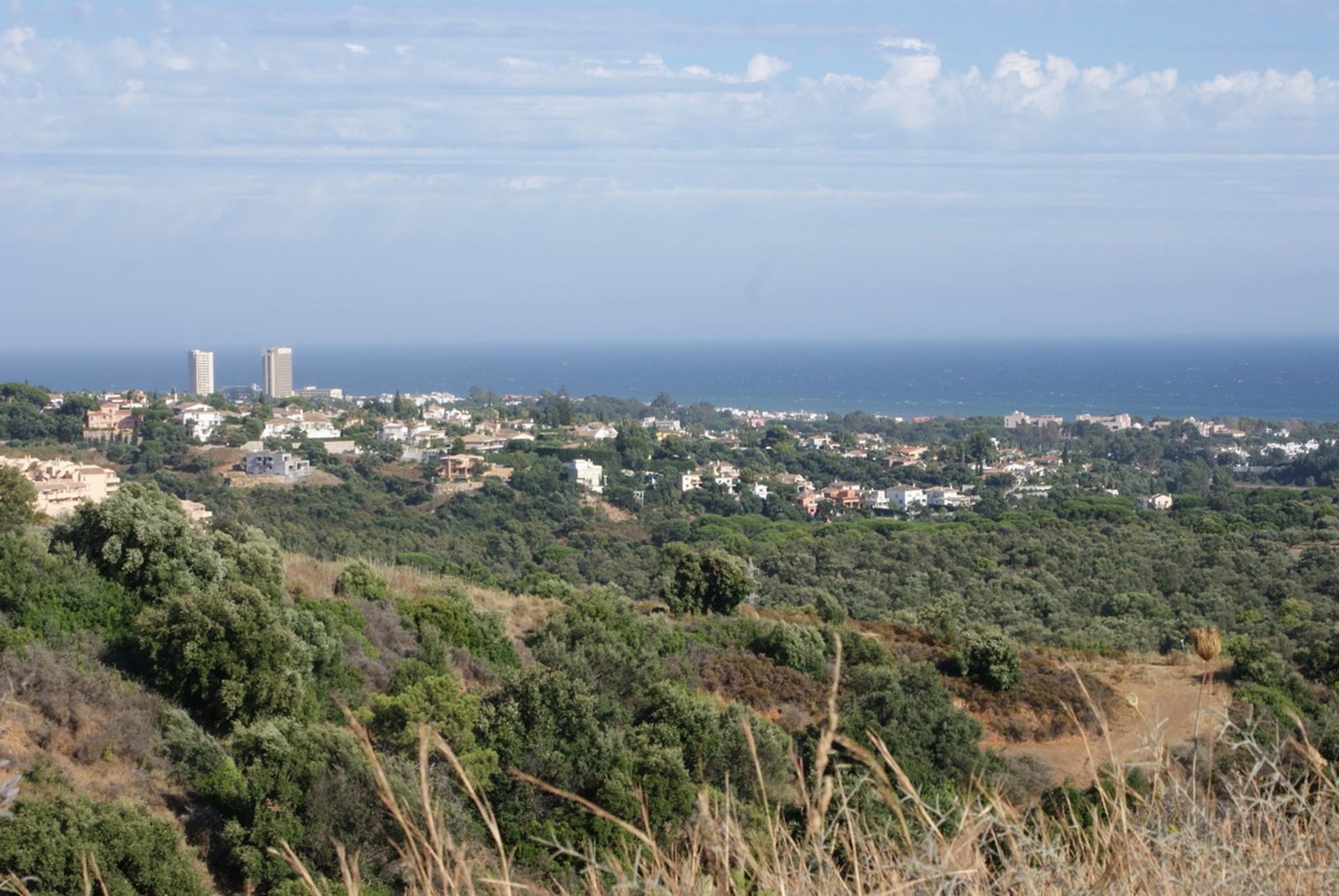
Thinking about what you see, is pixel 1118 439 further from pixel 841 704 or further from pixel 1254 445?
pixel 841 704

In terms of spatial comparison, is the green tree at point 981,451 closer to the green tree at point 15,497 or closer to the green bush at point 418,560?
the green bush at point 418,560

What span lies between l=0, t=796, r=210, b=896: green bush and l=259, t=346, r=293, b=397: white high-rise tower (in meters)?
89.2

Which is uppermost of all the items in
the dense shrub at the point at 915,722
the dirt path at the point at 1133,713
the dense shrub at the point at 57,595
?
the dense shrub at the point at 57,595

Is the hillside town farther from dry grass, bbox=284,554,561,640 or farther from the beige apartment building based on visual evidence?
dry grass, bbox=284,554,561,640

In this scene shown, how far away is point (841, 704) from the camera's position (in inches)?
382

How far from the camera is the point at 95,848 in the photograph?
5359 mm

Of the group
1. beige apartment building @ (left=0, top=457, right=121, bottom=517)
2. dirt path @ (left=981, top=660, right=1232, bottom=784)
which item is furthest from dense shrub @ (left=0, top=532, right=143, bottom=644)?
dirt path @ (left=981, top=660, right=1232, bottom=784)

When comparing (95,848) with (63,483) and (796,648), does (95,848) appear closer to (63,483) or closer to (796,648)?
(796,648)

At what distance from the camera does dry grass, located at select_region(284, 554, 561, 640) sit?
499 inches

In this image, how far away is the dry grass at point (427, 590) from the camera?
12672 mm

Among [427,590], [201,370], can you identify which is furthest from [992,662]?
[201,370]

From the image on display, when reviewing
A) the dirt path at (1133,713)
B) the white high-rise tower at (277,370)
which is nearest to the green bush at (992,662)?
the dirt path at (1133,713)

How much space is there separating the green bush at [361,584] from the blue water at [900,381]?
297 ft

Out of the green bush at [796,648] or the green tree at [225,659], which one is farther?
the green bush at [796,648]
